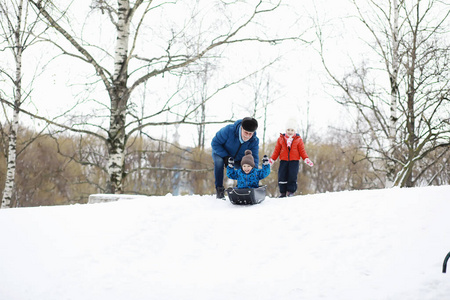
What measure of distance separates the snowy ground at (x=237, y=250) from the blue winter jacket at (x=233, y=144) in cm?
101

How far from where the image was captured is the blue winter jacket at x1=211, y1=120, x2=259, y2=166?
5555 mm

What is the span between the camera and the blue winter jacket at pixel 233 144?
555 centimetres

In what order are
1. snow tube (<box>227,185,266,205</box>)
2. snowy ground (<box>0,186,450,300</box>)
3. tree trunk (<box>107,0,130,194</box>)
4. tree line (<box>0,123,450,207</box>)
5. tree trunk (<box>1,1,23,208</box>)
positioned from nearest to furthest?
snowy ground (<box>0,186,450,300</box>)
snow tube (<box>227,185,266,205</box>)
tree trunk (<box>107,0,130,194</box>)
tree trunk (<box>1,1,23,208</box>)
tree line (<box>0,123,450,207</box>)

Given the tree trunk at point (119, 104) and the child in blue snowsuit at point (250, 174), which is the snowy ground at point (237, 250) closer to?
the child in blue snowsuit at point (250, 174)

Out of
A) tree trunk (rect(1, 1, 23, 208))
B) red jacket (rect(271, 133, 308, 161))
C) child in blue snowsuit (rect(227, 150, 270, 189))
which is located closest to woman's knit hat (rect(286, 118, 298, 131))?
red jacket (rect(271, 133, 308, 161))

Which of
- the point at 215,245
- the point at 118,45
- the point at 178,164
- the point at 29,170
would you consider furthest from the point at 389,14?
the point at 29,170

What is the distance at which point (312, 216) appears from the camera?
4.35 metres

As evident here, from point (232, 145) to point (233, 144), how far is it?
2 cm

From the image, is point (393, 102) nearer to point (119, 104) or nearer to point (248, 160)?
point (248, 160)

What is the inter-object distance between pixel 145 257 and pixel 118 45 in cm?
554

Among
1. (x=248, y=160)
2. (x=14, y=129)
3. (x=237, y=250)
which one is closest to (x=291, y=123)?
(x=248, y=160)

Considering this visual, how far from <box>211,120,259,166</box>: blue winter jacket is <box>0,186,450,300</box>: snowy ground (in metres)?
1.01

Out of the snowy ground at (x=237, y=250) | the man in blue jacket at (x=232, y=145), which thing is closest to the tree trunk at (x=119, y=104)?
the man in blue jacket at (x=232, y=145)

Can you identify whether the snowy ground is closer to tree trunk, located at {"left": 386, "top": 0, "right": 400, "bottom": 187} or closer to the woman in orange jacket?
the woman in orange jacket
